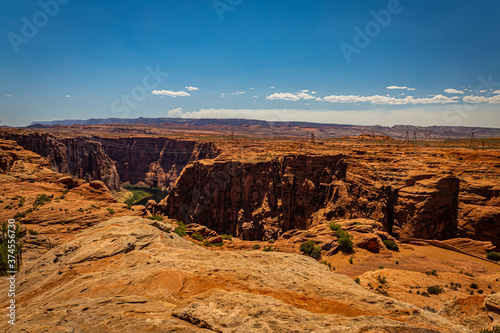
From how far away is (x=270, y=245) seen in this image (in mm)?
26641

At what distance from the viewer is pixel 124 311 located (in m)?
7.25

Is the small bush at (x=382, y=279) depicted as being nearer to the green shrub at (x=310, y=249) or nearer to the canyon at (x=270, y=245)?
the canyon at (x=270, y=245)

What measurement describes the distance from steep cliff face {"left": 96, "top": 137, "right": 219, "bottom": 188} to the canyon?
66293 millimetres

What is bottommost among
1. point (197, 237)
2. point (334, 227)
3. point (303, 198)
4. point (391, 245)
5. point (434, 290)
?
point (303, 198)

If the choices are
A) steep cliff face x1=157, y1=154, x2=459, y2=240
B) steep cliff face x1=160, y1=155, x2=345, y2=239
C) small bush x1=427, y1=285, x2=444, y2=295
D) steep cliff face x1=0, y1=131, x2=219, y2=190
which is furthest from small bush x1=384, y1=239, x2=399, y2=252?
steep cliff face x1=0, y1=131, x2=219, y2=190

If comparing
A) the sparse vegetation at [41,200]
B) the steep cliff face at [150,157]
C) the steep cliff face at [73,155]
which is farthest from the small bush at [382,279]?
the steep cliff face at [150,157]

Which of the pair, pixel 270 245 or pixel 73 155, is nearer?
pixel 270 245

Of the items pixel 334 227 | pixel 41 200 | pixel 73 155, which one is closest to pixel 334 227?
pixel 334 227

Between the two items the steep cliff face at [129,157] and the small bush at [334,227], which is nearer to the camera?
the small bush at [334,227]

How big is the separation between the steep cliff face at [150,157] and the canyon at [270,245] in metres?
66.3

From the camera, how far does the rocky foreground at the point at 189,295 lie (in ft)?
22.2

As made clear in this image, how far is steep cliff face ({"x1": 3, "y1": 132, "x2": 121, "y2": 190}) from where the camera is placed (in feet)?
266

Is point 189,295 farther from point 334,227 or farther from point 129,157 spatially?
point 129,157

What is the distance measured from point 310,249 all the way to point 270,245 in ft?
Answer: 15.3
